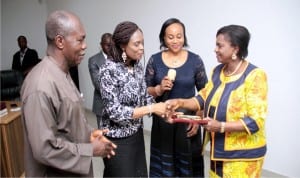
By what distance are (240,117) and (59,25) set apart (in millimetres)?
1077

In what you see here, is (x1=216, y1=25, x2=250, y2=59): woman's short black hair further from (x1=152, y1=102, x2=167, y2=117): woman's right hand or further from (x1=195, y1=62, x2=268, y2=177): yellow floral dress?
(x1=152, y1=102, x2=167, y2=117): woman's right hand

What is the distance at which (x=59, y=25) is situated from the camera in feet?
4.20

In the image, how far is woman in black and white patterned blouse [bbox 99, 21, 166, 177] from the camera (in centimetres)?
182

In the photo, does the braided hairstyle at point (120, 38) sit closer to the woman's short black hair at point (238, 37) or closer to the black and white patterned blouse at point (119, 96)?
the black and white patterned blouse at point (119, 96)

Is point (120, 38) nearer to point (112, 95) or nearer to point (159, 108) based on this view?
point (112, 95)

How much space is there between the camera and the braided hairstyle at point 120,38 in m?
1.85

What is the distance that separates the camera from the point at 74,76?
18.9 feet

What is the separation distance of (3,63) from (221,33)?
258 inches

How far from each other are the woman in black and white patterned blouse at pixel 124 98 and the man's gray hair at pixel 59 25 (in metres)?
0.56

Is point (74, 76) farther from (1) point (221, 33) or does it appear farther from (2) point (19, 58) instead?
(1) point (221, 33)

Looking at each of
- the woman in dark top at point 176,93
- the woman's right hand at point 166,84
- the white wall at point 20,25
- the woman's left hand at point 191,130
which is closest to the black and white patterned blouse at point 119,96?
the woman's right hand at point 166,84

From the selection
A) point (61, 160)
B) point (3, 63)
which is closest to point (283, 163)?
point (61, 160)

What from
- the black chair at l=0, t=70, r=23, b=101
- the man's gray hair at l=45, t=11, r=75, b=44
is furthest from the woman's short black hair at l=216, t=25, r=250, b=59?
the black chair at l=0, t=70, r=23, b=101

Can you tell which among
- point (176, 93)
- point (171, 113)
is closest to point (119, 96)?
point (171, 113)
